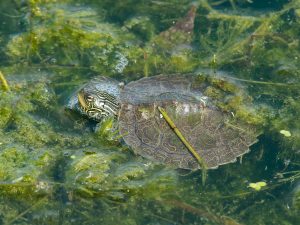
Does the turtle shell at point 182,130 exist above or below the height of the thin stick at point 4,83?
below

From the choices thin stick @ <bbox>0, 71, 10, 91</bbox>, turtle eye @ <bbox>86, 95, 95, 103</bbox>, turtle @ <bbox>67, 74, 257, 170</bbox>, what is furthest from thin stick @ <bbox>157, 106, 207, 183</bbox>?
thin stick @ <bbox>0, 71, 10, 91</bbox>

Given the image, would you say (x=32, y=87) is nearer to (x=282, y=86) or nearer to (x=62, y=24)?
(x=62, y=24)

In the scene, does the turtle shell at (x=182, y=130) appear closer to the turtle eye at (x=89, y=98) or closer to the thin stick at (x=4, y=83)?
the turtle eye at (x=89, y=98)

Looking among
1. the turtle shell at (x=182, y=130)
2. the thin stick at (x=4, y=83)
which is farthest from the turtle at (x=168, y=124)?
the thin stick at (x=4, y=83)

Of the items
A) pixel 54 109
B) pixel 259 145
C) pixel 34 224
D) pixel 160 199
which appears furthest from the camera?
pixel 54 109

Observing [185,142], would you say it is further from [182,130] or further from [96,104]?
[96,104]

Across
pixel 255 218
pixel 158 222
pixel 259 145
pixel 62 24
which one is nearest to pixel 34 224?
pixel 158 222
